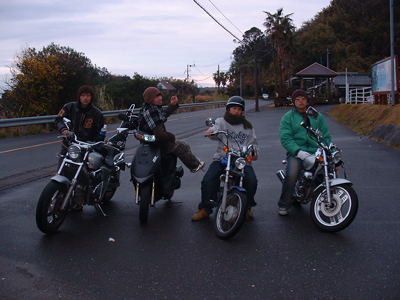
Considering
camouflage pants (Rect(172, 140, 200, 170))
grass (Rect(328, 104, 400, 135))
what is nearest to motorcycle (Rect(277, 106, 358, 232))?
camouflage pants (Rect(172, 140, 200, 170))

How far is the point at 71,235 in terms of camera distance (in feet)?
16.3

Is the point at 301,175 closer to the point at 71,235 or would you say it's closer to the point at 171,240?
the point at 171,240

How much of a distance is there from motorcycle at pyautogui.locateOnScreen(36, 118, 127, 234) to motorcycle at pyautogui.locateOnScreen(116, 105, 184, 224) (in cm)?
39

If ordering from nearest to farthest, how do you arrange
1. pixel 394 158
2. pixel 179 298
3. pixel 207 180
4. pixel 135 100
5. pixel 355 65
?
pixel 179 298 → pixel 207 180 → pixel 394 158 → pixel 135 100 → pixel 355 65

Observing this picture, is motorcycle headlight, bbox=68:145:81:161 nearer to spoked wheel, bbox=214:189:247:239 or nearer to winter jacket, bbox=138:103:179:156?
winter jacket, bbox=138:103:179:156

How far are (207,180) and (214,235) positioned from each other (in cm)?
72

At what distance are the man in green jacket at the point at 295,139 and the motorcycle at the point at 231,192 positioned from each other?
641 mm

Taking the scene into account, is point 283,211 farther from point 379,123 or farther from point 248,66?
point 248,66

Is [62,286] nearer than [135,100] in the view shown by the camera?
Yes

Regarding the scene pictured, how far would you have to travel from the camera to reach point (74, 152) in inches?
197

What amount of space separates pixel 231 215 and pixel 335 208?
1.17m

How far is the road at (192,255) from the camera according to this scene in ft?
11.7

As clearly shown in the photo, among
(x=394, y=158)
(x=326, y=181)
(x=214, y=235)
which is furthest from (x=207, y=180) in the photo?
(x=394, y=158)

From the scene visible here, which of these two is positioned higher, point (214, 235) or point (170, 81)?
point (170, 81)
